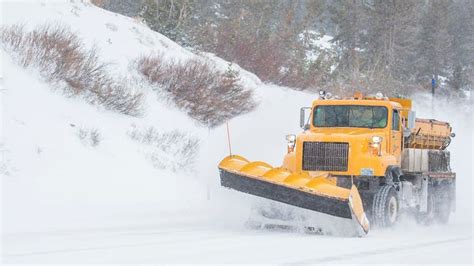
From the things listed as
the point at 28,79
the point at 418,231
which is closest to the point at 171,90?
the point at 28,79

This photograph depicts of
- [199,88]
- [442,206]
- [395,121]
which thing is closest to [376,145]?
[395,121]

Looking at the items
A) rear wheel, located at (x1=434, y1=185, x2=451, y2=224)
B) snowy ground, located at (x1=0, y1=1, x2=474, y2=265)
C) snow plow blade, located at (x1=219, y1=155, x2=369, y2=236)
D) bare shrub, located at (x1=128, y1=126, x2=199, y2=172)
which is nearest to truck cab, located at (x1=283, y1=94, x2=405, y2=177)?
snow plow blade, located at (x1=219, y1=155, x2=369, y2=236)

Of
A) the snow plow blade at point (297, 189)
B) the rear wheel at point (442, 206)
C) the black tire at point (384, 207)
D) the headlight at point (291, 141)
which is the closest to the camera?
the snow plow blade at point (297, 189)

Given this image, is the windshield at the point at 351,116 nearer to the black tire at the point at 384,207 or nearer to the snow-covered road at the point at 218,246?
the black tire at the point at 384,207

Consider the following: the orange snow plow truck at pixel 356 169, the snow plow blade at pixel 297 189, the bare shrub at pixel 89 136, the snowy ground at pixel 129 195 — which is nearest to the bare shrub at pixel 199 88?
the snowy ground at pixel 129 195

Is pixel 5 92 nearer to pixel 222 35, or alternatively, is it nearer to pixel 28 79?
pixel 28 79

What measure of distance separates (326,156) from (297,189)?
1675 mm

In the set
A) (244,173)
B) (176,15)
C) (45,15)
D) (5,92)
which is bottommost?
(244,173)

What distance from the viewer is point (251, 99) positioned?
89.8ft

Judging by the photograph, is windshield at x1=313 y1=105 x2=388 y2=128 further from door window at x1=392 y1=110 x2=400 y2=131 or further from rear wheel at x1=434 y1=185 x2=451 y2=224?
rear wheel at x1=434 y1=185 x2=451 y2=224

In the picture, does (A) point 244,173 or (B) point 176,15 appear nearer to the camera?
(A) point 244,173

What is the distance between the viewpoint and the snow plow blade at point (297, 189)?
12312mm

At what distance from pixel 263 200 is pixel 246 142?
288 inches

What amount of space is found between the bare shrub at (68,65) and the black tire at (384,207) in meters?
8.77
